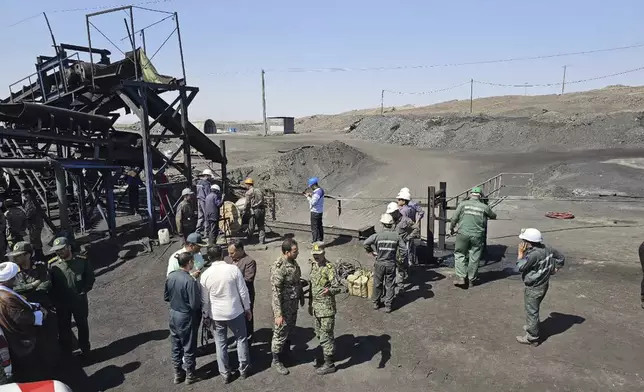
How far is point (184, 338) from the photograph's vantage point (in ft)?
18.8

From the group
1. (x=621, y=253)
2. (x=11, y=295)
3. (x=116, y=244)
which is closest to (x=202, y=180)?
(x=116, y=244)

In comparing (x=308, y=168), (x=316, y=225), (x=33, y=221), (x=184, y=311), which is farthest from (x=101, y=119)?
(x=308, y=168)

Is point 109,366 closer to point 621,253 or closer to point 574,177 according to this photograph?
point 621,253

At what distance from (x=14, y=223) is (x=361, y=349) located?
29.0ft

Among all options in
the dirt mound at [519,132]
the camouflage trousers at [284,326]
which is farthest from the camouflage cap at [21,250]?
the dirt mound at [519,132]

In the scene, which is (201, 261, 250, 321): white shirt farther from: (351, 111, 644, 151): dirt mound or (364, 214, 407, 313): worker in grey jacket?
(351, 111, 644, 151): dirt mound

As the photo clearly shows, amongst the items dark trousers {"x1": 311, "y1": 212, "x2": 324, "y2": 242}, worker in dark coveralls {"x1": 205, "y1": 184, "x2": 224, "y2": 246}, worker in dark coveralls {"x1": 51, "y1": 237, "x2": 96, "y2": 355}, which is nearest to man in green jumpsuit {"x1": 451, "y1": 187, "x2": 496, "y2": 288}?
dark trousers {"x1": 311, "y1": 212, "x2": 324, "y2": 242}

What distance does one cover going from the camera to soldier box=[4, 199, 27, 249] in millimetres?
9984

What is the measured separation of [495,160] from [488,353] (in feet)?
94.9

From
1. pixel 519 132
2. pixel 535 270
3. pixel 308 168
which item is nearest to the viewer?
pixel 535 270

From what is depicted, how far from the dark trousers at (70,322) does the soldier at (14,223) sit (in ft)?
16.3

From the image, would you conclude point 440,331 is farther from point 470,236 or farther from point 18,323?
point 18,323

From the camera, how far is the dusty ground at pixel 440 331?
5867mm

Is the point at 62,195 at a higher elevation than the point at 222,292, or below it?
higher
